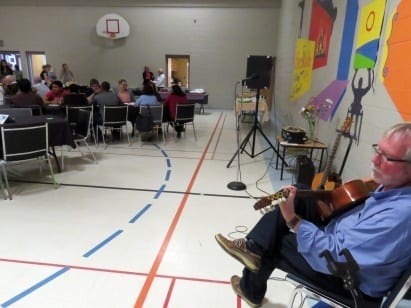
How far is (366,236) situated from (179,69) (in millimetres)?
11305

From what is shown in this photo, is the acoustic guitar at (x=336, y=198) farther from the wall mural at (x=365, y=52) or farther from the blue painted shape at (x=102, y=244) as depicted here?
the wall mural at (x=365, y=52)

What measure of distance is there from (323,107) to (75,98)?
426 cm

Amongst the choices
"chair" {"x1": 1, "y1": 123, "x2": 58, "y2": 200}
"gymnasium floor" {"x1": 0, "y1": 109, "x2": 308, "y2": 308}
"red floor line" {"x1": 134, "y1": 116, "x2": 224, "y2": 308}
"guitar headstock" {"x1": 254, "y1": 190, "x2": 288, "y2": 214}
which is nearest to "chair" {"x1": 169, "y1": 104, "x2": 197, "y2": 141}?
"gymnasium floor" {"x1": 0, "y1": 109, "x2": 308, "y2": 308}

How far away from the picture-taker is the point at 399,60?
7.86ft

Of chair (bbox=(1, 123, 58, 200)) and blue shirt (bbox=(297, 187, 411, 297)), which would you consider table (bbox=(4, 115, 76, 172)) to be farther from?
blue shirt (bbox=(297, 187, 411, 297))

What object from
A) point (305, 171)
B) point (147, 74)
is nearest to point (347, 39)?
point (305, 171)

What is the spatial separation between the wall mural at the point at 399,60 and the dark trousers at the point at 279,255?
1.33 m

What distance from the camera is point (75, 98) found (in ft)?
17.4

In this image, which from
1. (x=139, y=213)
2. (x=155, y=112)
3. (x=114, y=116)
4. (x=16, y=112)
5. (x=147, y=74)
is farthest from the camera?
(x=147, y=74)

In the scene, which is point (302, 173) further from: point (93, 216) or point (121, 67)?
point (121, 67)

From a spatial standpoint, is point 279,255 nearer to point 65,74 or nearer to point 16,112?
point 16,112

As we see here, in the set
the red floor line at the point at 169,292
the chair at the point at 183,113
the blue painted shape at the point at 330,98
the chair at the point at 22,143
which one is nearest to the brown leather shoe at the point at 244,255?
the red floor line at the point at 169,292

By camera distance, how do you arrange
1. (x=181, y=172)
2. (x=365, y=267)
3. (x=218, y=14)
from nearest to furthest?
(x=365, y=267)
(x=181, y=172)
(x=218, y=14)

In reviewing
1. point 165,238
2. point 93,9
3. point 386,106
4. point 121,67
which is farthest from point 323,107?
point 93,9
